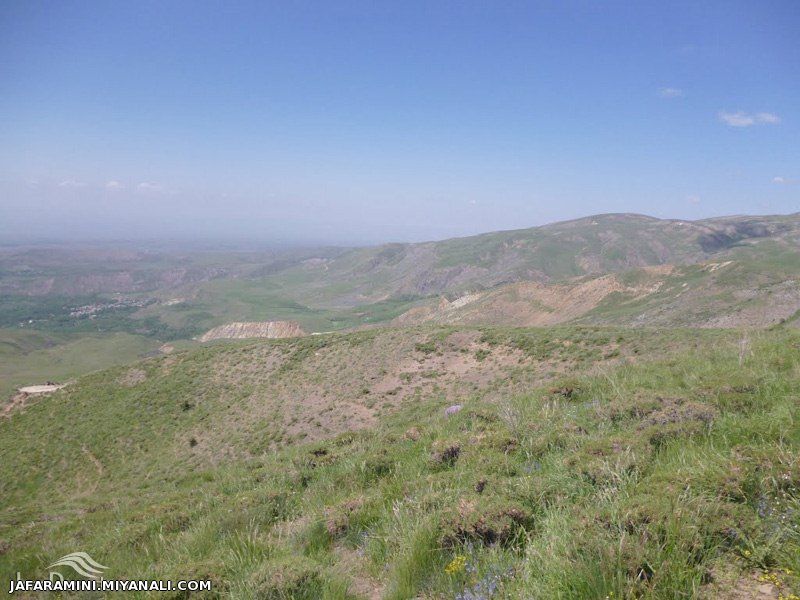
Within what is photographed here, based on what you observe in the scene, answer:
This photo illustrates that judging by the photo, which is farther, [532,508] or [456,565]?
[532,508]

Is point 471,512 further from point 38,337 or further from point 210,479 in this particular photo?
point 38,337

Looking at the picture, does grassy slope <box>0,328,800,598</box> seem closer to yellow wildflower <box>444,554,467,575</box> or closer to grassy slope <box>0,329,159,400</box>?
yellow wildflower <box>444,554,467,575</box>

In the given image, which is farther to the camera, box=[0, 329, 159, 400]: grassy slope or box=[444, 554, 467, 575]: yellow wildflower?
box=[0, 329, 159, 400]: grassy slope

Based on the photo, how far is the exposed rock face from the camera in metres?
123

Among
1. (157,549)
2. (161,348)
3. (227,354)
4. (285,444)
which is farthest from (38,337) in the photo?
(157,549)

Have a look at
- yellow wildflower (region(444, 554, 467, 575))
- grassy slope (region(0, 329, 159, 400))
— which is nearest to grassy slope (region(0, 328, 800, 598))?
yellow wildflower (region(444, 554, 467, 575))

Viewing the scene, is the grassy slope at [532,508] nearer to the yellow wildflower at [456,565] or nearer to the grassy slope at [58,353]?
the yellow wildflower at [456,565]

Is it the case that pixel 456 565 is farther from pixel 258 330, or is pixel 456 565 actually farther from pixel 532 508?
pixel 258 330

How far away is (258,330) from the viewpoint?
135500mm

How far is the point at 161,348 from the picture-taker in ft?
438

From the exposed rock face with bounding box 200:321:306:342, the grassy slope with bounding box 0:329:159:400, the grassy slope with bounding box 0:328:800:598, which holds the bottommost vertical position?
the grassy slope with bounding box 0:329:159:400

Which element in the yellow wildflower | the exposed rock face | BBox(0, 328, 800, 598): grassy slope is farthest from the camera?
the exposed rock face

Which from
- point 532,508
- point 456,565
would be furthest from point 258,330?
point 456,565

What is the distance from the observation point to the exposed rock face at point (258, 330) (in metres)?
123
